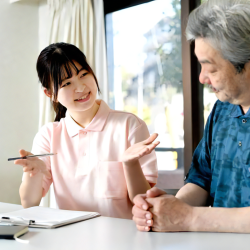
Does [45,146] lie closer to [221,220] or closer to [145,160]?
[145,160]

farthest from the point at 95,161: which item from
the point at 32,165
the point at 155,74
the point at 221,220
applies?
the point at 155,74

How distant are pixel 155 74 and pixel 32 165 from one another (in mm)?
1813

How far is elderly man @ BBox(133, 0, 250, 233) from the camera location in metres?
1.07

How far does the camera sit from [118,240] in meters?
1.01

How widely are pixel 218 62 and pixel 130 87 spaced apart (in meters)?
2.19

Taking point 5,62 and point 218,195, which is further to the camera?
point 5,62

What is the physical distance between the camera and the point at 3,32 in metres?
3.33

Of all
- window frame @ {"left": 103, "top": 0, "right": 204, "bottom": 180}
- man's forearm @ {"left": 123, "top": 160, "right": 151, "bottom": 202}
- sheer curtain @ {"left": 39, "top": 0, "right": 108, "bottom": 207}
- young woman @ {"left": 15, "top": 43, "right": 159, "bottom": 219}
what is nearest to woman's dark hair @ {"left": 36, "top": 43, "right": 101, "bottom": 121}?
young woman @ {"left": 15, "top": 43, "right": 159, "bottom": 219}

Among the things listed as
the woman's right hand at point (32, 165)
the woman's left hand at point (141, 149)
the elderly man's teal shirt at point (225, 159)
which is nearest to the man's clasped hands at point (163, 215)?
the woman's left hand at point (141, 149)

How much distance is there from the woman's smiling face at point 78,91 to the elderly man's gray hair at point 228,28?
0.70 m

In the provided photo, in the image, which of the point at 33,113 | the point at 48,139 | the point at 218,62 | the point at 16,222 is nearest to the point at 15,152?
the point at 33,113

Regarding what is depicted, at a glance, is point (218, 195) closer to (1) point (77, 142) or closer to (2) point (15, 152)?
(1) point (77, 142)

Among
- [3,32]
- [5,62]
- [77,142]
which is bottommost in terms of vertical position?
[77,142]

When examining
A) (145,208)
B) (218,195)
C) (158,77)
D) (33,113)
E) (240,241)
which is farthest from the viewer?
(33,113)
